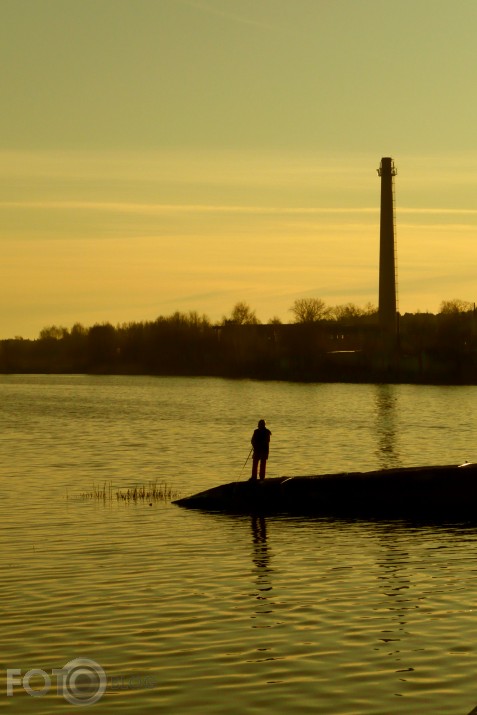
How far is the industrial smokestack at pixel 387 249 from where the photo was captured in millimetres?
150875

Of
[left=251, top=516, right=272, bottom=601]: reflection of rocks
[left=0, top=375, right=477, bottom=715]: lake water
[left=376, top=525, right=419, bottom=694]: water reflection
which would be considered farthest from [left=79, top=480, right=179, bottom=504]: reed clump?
[left=376, top=525, right=419, bottom=694]: water reflection

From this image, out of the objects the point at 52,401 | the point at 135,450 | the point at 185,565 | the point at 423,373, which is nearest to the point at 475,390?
the point at 423,373

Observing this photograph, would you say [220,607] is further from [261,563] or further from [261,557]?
[261,557]

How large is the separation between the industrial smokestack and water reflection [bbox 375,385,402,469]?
10.5 m

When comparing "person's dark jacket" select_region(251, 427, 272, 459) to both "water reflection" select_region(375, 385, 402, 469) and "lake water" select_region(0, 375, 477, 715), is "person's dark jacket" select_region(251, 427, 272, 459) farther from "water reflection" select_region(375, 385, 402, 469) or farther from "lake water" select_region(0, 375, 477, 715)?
"water reflection" select_region(375, 385, 402, 469)

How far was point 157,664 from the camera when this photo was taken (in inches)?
682

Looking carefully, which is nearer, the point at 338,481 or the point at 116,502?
the point at 338,481

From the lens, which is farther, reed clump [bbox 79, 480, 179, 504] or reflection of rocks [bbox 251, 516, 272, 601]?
reed clump [bbox 79, 480, 179, 504]

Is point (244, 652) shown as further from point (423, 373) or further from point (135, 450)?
point (423, 373)

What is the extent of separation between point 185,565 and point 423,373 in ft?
482

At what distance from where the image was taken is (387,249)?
495ft

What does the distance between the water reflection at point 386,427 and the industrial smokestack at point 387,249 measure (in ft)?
34.5

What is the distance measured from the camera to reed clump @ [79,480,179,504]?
39281mm

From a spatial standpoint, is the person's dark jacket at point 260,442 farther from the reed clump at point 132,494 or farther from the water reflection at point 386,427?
the water reflection at point 386,427
